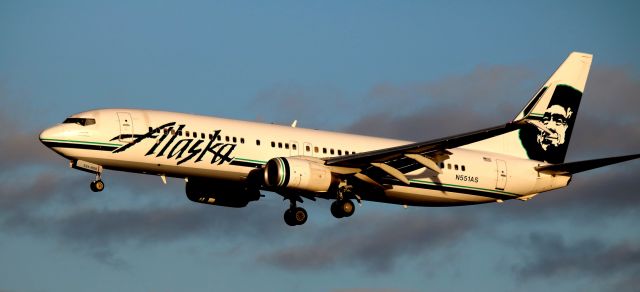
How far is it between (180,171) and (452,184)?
1579 cm

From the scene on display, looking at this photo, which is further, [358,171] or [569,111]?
[569,111]

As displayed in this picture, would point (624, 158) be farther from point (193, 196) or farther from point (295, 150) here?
point (193, 196)

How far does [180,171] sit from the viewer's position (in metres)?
66.1

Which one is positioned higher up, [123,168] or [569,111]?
[569,111]

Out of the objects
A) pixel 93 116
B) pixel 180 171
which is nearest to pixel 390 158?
pixel 180 171

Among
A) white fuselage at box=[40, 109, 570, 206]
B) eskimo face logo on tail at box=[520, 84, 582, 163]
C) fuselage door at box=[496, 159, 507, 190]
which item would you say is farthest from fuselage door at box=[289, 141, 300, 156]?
eskimo face logo on tail at box=[520, 84, 582, 163]

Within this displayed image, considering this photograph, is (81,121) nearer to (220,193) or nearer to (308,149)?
(220,193)

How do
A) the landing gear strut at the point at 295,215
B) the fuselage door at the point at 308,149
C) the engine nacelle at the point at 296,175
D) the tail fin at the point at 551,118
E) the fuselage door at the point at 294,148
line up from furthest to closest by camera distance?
the tail fin at the point at 551,118 < the landing gear strut at the point at 295,215 < the fuselage door at the point at 308,149 < the fuselage door at the point at 294,148 < the engine nacelle at the point at 296,175

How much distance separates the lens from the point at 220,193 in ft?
239

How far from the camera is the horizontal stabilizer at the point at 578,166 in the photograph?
67125mm

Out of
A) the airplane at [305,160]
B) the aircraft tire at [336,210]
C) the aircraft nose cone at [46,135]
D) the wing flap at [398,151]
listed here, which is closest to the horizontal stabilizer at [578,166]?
the airplane at [305,160]

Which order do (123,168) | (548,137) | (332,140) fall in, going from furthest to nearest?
(548,137) → (332,140) → (123,168)

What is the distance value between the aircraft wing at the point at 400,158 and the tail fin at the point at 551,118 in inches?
310

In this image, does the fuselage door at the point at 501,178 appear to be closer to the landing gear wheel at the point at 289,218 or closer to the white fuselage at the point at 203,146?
the white fuselage at the point at 203,146
